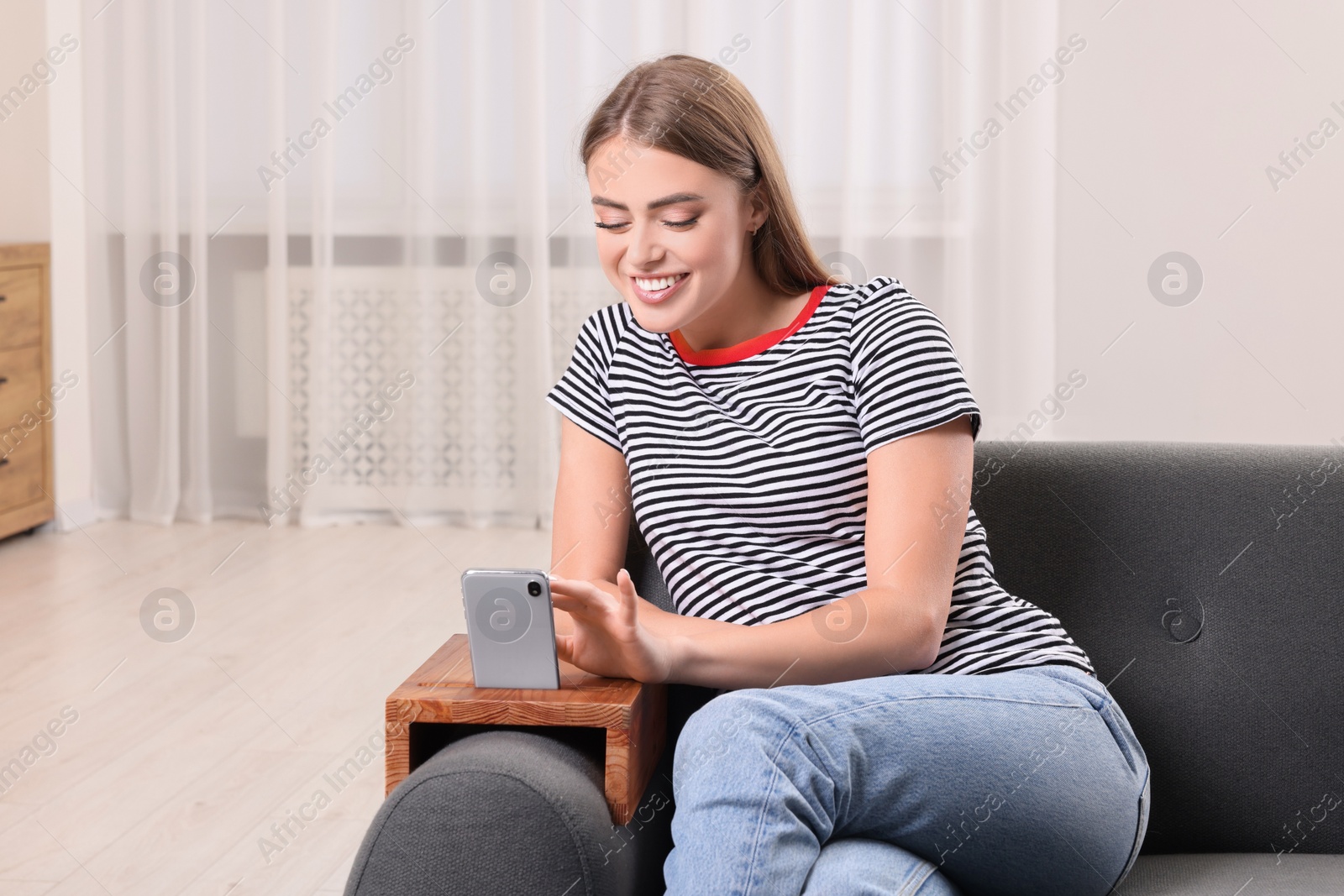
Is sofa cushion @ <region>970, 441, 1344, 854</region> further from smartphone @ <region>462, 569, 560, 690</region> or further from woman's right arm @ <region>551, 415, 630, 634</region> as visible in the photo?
smartphone @ <region>462, 569, 560, 690</region>

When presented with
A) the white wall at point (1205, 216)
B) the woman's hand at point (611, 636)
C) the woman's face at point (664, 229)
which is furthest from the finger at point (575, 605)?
the white wall at point (1205, 216)

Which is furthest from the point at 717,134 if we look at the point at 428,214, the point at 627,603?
the point at 428,214

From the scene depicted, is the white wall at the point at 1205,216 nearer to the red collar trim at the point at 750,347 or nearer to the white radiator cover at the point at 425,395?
the white radiator cover at the point at 425,395

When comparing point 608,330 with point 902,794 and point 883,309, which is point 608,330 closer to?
point 883,309

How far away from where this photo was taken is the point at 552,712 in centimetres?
98

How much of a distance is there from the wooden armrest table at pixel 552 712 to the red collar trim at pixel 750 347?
371 mm

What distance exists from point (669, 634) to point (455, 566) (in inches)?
93.2

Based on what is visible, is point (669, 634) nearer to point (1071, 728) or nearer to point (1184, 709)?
point (1071, 728)

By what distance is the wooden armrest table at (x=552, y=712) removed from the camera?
3.18 feet

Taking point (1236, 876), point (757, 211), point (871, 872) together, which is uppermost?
point (757, 211)

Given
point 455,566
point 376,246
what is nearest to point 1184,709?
point 455,566

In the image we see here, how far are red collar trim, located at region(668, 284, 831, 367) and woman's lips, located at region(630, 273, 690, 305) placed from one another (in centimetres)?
9

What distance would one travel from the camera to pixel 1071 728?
1011 millimetres

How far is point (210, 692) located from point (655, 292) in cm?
162
